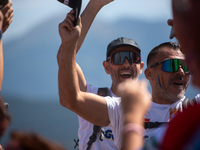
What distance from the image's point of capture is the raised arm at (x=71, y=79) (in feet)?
7.17

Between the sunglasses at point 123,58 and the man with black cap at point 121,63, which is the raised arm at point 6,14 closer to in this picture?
the man with black cap at point 121,63

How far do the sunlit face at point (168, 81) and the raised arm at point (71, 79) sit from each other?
1.02m

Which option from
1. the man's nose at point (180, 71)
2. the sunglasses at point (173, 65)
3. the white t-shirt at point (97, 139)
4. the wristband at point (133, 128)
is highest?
the sunglasses at point (173, 65)

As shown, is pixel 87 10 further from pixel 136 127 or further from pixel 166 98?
pixel 136 127

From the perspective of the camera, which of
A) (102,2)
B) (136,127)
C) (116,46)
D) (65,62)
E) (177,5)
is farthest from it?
(116,46)

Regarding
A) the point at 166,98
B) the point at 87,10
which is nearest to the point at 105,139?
the point at 166,98

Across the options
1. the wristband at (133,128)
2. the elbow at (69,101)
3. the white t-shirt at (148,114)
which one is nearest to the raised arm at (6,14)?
the elbow at (69,101)

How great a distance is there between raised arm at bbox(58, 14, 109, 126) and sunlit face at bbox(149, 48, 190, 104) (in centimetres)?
102

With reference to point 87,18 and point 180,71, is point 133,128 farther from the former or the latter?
point 87,18

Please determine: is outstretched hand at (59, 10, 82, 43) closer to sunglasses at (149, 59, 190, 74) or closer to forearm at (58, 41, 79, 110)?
forearm at (58, 41, 79, 110)

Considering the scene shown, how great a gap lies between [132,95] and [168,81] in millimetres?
1951

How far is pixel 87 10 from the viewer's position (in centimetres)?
349

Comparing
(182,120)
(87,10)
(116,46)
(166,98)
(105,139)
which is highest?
(87,10)

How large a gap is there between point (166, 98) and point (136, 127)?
184 cm
